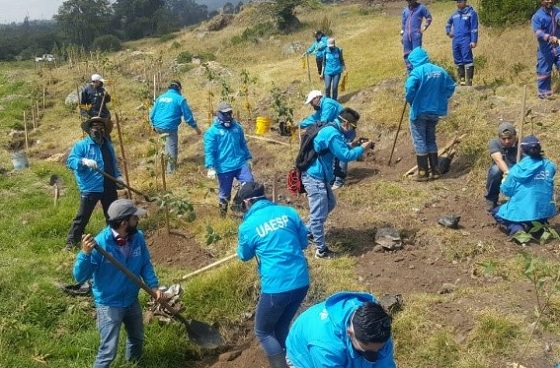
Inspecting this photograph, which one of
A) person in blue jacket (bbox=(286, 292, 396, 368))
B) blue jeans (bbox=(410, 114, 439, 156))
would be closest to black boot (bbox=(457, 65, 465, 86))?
blue jeans (bbox=(410, 114, 439, 156))

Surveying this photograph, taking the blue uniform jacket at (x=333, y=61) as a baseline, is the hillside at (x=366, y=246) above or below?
below

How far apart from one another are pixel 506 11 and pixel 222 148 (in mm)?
9559

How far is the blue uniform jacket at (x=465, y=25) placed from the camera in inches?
Answer: 374

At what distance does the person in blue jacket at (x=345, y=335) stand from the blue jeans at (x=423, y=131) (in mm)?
5014

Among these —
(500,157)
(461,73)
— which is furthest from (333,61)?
(500,157)

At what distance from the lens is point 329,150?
5758 mm

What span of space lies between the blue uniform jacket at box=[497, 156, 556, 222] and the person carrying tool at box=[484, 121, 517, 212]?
10.2 inches

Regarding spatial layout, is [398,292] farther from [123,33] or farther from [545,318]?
[123,33]

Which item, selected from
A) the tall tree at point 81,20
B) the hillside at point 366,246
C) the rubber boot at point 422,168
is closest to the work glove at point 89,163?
the hillside at point 366,246

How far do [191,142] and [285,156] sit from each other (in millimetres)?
2796

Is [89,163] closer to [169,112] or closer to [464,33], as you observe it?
[169,112]

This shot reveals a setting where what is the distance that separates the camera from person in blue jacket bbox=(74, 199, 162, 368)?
13.0 ft

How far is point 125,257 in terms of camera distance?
4.19 m

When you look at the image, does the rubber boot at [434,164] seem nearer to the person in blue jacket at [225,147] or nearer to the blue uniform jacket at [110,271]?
the person in blue jacket at [225,147]
